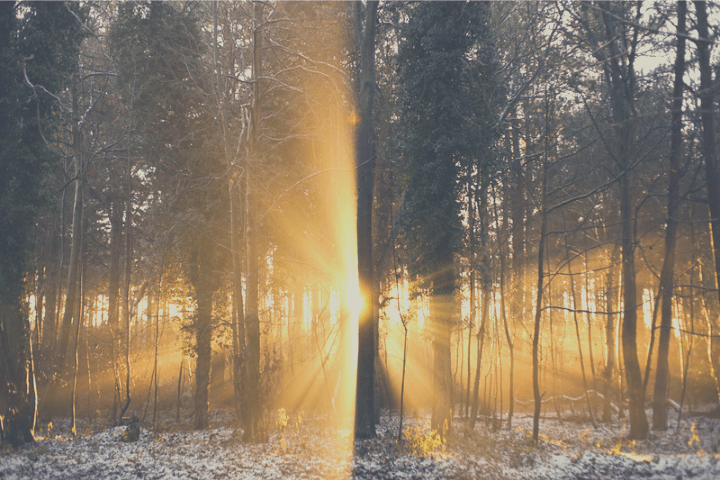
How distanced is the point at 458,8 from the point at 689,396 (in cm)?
2101

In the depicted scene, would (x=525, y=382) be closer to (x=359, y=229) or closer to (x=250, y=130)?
(x=359, y=229)

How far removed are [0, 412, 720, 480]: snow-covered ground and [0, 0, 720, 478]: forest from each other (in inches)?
4.5

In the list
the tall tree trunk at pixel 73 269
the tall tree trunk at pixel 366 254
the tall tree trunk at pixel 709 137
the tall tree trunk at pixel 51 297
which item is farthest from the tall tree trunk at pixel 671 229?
the tall tree trunk at pixel 51 297

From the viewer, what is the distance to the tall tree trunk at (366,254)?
34.9 ft

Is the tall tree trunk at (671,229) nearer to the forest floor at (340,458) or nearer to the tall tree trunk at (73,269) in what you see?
the forest floor at (340,458)

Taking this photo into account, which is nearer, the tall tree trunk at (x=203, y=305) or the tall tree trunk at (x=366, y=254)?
the tall tree trunk at (x=366, y=254)

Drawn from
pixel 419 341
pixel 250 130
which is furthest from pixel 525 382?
pixel 250 130

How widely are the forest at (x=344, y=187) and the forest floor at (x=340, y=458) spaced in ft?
0.38

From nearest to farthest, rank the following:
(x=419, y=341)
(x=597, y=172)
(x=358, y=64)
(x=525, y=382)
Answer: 1. (x=358, y=64)
2. (x=597, y=172)
3. (x=525, y=382)
4. (x=419, y=341)

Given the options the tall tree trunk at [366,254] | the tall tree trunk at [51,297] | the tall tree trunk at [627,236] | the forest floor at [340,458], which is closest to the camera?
the forest floor at [340,458]

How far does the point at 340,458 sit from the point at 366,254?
4872 mm

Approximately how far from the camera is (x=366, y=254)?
11234 millimetres

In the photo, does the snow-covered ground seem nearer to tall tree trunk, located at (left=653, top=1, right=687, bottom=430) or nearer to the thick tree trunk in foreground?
the thick tree trunk in foreground

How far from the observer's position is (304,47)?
49.2 ft
